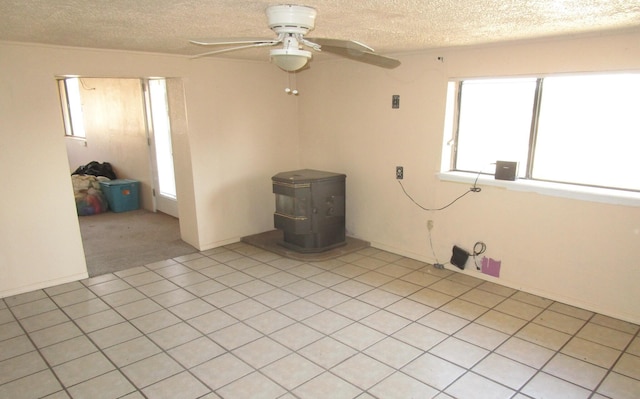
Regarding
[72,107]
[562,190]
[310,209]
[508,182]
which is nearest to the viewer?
[562,190]

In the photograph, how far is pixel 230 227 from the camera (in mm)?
4883

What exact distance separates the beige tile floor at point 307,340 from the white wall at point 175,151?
48 cm

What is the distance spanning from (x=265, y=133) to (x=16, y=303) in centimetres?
295

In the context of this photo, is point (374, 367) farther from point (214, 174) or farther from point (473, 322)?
point (214, 174)

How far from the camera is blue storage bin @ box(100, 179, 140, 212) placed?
6260 millimetres

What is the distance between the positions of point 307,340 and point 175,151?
285cm

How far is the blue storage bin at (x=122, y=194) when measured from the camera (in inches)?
246

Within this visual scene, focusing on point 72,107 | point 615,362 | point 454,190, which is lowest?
point 615,362

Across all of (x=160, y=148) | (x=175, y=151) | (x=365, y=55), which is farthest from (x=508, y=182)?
(x=160, y=148)

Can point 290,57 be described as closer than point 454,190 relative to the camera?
Yes

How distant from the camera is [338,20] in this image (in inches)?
92.4

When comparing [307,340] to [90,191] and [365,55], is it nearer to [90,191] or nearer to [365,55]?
[365,55]

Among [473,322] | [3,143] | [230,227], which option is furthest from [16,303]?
[473,322]

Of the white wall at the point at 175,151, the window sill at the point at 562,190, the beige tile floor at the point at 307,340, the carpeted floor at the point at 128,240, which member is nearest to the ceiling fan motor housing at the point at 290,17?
the beige tile floor at the point at 307,340
